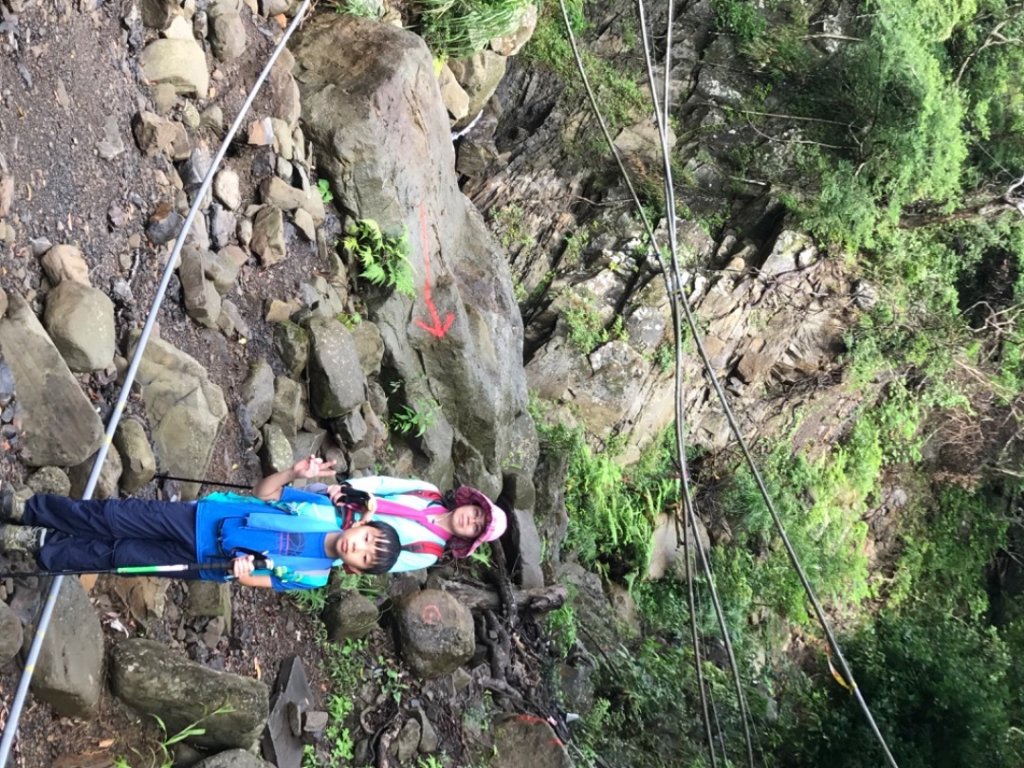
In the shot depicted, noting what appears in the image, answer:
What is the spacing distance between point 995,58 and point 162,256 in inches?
400

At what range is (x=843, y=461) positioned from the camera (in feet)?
38.4

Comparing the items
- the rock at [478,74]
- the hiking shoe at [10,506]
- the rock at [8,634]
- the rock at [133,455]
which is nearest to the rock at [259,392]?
the rock at [133,455]

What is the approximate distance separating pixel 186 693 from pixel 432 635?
2324mm

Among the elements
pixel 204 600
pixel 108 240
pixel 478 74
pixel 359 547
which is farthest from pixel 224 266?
pixel 478 74

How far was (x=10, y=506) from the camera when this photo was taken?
3.82 metres

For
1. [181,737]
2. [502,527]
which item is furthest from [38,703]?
[502,527]

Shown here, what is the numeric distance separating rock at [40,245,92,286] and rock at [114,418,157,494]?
0.83 meters

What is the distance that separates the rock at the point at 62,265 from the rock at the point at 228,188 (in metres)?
1.46

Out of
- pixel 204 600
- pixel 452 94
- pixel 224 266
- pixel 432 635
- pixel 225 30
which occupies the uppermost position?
pixel 225 30

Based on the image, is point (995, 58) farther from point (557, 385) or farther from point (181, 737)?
A: point (181, 737)

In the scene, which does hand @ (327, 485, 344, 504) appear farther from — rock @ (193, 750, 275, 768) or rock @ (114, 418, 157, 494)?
rock @ (193, 750, 275, 768)

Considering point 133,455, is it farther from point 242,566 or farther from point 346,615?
point 346,615

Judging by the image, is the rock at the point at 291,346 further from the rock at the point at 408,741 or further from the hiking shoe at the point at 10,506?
the rock at the point at 408,741

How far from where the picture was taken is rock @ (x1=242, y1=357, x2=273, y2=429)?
559cm
